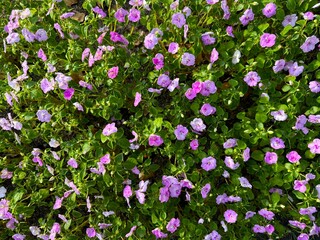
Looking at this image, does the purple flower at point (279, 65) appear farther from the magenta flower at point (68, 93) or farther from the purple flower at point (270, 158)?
the magenta flower at point (68, 93)

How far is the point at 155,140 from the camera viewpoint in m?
2.00

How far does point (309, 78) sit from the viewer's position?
7.18 feet

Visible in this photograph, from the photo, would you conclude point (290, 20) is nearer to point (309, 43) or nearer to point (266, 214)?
point (309, 43)

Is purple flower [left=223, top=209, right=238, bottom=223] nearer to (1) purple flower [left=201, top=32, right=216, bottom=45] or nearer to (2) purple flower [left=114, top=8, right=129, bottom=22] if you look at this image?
(1) purple flower [left=201, top=32, right=216, bottom=45]

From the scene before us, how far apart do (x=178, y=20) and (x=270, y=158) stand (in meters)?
0.76

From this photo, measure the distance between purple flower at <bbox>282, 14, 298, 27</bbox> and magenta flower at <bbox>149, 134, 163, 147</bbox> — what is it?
2.68 ft

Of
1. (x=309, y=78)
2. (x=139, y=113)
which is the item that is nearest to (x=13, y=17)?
(x=139, y=113)

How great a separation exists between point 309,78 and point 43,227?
57.4 inches

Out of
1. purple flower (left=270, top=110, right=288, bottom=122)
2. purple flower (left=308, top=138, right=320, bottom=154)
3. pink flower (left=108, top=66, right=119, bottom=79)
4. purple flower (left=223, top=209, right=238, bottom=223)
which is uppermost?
pink flower (left=108, top=66, right=119, bottom=79)

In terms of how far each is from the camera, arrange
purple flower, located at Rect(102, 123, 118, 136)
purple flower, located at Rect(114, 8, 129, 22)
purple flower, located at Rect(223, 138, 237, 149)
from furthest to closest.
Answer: purple flower, located at Rect(114, 8, 129, 22) → purple flower, located at Rect(223, 138, 237, 149) → purple flower, located at Rect(102, 123, 118, 136)

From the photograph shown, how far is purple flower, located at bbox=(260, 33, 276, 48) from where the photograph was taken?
2062 millimetres

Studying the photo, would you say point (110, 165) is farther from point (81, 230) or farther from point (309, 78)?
point (309, 78)

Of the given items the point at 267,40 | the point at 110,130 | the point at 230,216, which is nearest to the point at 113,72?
the point at 110,130

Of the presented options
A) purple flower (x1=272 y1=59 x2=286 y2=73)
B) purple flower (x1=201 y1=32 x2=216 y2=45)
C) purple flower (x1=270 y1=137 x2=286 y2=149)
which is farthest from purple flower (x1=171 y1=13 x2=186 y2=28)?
purple flower (x1=270 y1=137 x2=286 y2=149)
